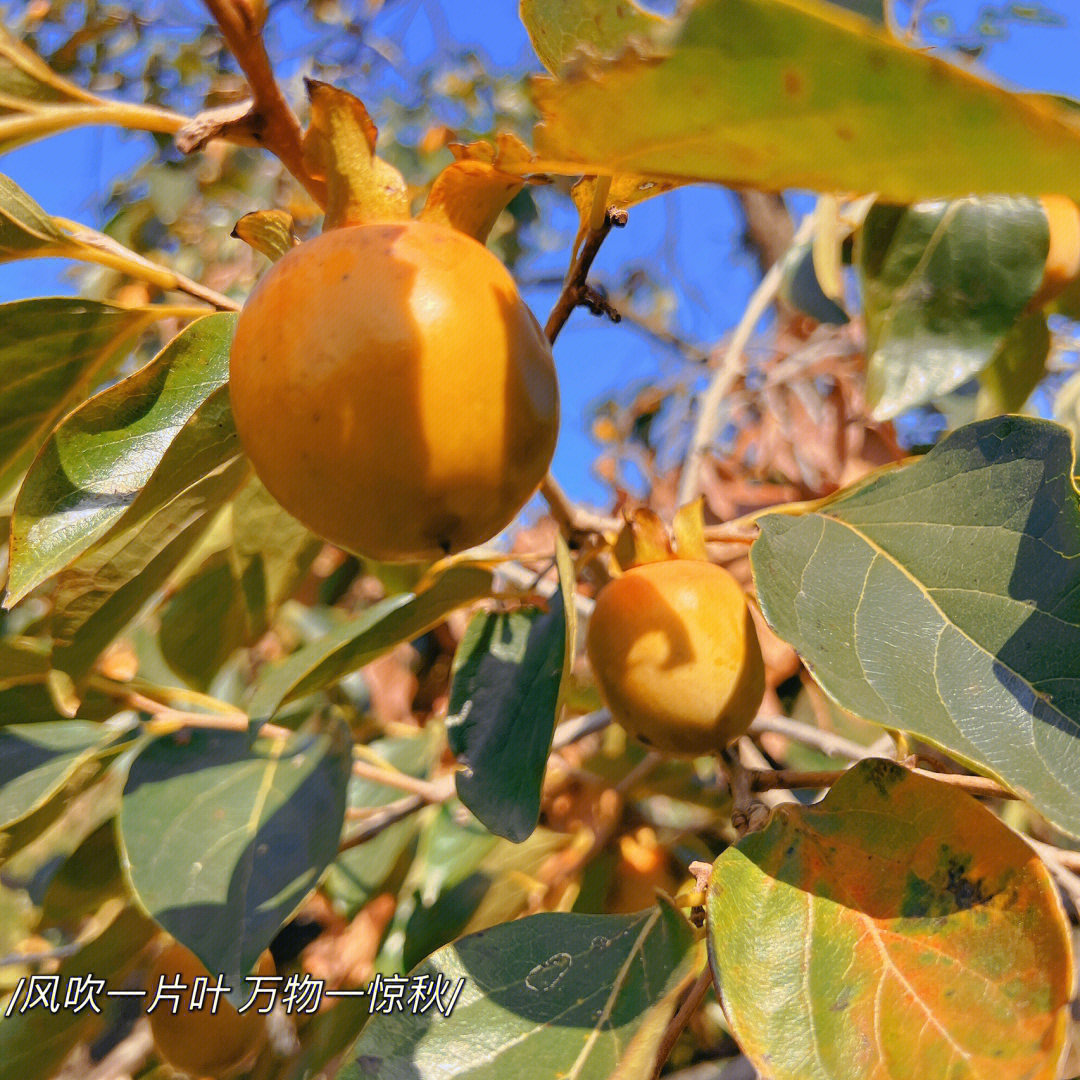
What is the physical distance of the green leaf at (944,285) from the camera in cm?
99

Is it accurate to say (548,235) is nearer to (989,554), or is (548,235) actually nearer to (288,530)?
(288,530)

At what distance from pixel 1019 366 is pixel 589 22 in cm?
88

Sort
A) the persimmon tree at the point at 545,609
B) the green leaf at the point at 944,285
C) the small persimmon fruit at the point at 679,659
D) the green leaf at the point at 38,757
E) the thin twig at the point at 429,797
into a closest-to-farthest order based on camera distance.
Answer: the persimmon tree at the point at 545,609 → the small persimmon fruit at the point at 679,659 → the green leaf at the point at 38,757 → the green leaf at the point at 944,285 → the thin twig at the point at 429,797

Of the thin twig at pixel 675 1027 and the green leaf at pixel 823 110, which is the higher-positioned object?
the green leaf at pixel 823 110

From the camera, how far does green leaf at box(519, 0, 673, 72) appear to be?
575 millimetres

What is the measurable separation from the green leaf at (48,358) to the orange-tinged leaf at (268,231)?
192 mm

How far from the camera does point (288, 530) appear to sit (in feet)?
3.33

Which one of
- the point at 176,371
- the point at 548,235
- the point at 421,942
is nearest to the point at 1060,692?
the point at 176,371

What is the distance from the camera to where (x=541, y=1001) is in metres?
0.67

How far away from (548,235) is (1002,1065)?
3094mm

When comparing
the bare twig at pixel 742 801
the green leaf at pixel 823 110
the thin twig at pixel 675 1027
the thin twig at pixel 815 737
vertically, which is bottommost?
the thin twig at pixel 815 737

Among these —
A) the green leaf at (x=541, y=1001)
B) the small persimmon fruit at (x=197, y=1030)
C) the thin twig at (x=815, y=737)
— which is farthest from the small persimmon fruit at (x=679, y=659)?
the small persimmon fruit at (x=197, y=1030)

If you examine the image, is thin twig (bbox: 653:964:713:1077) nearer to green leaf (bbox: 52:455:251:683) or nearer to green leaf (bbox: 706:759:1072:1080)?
green leaf (bbox: 706:759:1072:1080)

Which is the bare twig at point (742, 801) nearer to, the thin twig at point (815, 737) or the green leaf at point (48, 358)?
the thin twig at point (815, 737)
